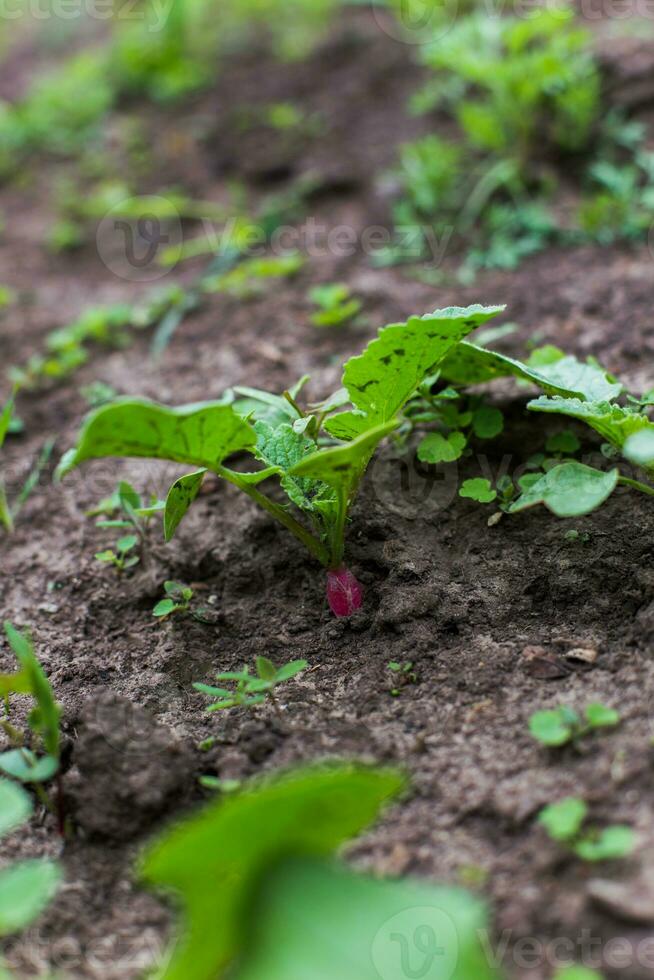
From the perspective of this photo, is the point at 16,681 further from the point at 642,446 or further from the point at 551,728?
the point at 642,446

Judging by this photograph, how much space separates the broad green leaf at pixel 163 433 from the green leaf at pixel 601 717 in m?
0.66

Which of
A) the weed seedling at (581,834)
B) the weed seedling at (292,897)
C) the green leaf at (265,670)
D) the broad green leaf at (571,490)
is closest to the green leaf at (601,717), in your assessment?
the weed seedling at (581,834)

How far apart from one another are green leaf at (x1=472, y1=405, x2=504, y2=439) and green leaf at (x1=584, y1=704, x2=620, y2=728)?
699mm

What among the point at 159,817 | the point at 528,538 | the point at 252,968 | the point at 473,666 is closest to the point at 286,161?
the point at 528,538

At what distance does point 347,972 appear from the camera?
861 millimetres

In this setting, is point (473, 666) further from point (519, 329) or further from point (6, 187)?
point (6, 187)

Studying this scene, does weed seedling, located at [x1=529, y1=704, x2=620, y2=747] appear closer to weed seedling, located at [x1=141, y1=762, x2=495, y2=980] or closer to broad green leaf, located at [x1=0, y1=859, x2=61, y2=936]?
weed seedling, located at [x1=141, y1=762, x2=495, y2=980]

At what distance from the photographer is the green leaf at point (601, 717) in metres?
1.22

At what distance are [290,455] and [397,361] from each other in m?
0.25

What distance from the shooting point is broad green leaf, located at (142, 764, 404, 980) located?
92 cm

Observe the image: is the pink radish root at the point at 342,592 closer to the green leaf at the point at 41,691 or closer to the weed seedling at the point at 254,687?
the weed seedling at the point at 254,687

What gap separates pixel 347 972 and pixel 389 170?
299 centimetres

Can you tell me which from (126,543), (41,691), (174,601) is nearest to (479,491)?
(174,601)

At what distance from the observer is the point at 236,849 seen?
939 millimetres
